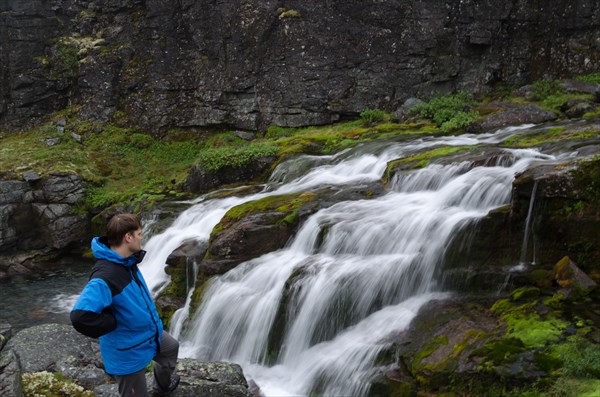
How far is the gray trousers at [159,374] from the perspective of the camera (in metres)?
4.69

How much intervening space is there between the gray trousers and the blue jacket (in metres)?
0.14

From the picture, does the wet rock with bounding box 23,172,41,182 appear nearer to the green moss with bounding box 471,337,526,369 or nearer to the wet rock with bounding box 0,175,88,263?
the wet rock with bounding box 0,175,88,263

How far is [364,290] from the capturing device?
8461 mm

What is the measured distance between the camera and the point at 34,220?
17.8m

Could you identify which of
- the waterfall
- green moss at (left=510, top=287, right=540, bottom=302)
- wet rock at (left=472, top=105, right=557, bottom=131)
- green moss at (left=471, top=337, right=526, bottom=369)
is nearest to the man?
green moss at (left=471, top=337, right=526, bottom=369)

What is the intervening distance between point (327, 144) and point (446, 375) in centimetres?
1222

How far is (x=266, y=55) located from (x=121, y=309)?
1985 cm

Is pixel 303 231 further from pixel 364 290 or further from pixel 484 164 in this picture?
pixel 484 164

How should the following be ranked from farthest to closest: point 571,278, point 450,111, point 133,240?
point 450,111 < point 571,278 < point 133,240

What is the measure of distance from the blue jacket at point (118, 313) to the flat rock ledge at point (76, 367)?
4.33ft

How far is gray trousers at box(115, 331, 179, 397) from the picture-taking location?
15.4ft

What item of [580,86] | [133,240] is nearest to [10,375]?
[133,240]

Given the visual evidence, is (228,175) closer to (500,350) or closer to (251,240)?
(251,240)

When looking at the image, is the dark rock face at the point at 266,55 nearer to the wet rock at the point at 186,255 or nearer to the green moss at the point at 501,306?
the wet rock at the point at 186,255
